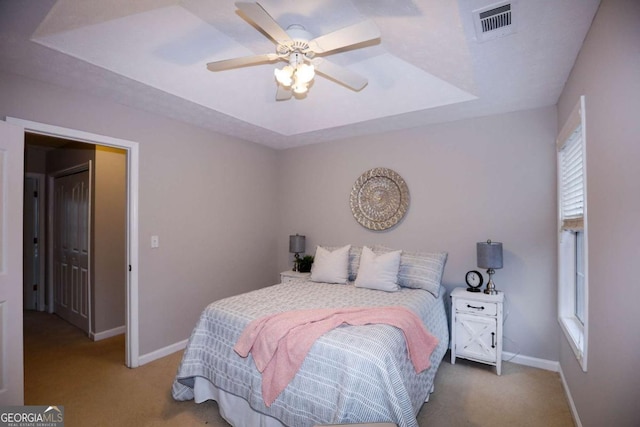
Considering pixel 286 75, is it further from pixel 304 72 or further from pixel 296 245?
pixel 296 245

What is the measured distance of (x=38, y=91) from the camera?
237 centimetres

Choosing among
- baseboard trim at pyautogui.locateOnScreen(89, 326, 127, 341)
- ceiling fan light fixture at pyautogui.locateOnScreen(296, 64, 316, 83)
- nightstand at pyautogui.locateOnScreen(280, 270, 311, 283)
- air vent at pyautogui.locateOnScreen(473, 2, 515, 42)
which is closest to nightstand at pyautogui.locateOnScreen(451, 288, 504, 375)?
nightstand at pyautogui.locateOnScreen(280, 270, 311, 283)

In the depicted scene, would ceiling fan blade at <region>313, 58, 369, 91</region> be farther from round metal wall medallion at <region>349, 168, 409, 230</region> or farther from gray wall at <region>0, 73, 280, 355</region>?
gray wall at <region>0, 73, 280, 355</region>

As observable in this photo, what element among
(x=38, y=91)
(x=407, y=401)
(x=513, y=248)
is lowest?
(x=407, y=401)

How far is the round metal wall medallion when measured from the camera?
143 inches

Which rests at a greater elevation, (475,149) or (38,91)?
(38,91)

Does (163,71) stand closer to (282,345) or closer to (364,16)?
(364,16)

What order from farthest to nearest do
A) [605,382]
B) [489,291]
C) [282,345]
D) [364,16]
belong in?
1. [489,291]
2. [364,16]
3. [282,345]
4. [605,382]

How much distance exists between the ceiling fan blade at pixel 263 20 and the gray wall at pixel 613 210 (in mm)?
1556

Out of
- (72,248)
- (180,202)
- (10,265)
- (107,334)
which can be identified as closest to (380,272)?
(180,202)

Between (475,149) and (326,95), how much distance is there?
170 cm

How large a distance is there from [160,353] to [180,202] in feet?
5.17

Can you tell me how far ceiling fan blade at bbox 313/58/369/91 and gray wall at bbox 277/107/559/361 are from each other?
1566 millimetres

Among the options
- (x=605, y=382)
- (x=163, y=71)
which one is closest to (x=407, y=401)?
(x=605, y=382)
